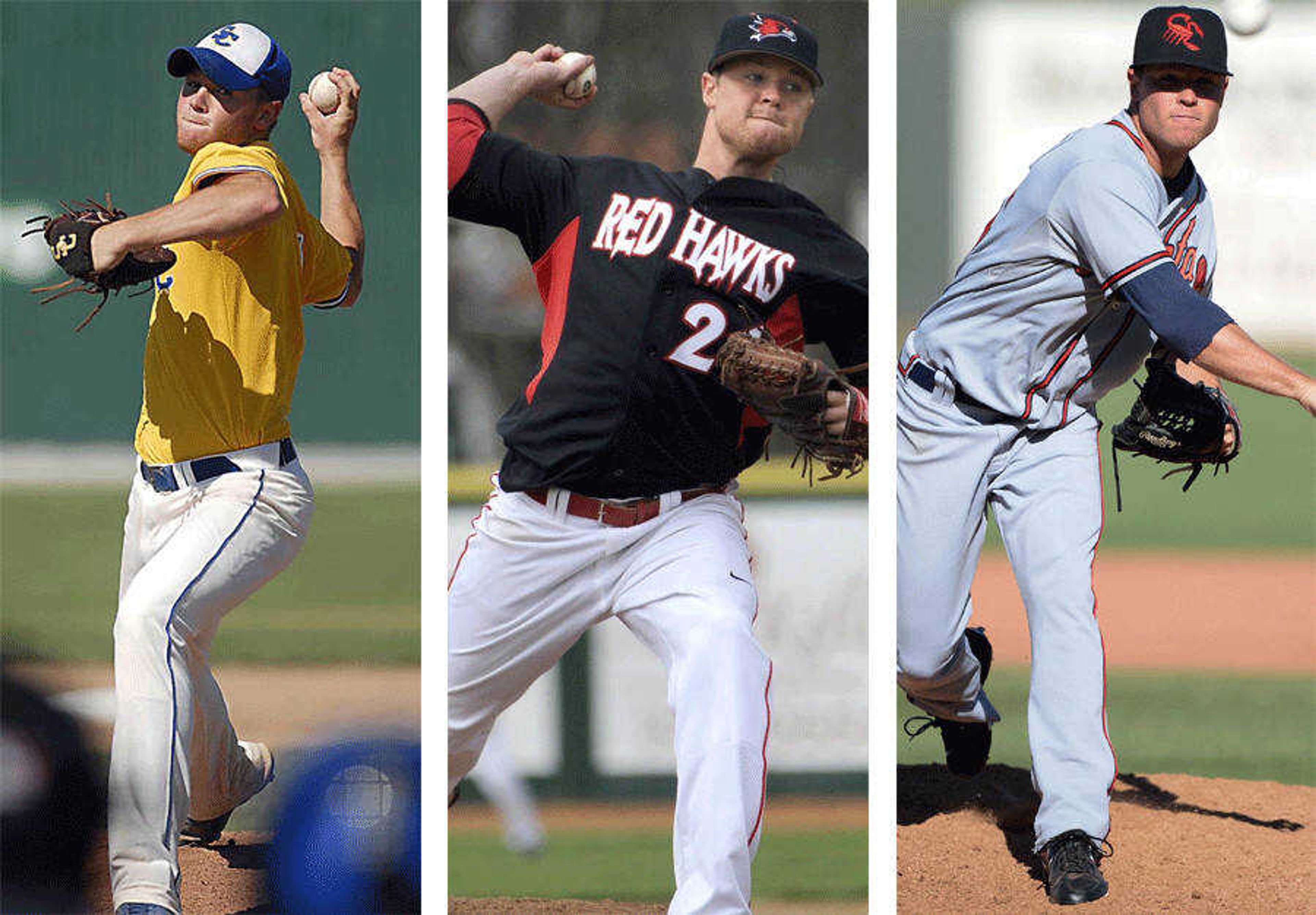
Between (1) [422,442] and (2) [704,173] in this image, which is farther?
(2) [704,173]

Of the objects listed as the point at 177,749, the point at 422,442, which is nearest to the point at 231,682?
the point at 177,749

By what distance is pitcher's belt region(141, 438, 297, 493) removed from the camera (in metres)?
3.74

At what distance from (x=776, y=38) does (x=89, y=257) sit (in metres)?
1.57

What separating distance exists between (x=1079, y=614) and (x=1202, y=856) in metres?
0.77

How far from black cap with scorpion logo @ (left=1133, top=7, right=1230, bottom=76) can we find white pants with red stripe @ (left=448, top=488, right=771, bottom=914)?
143cm

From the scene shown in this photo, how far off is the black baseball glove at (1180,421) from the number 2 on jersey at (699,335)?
117cm

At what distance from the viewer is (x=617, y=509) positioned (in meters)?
3.83

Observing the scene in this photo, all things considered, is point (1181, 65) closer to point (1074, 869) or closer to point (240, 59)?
point (1074, 869)

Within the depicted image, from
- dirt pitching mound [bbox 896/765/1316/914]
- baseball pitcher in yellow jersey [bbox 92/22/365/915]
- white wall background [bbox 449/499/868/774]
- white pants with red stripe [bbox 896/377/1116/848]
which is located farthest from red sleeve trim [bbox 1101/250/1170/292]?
baseball pitcher in yellow jersey [bbox 92/22/365/915]

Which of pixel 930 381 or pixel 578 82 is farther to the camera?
pixel 930 381

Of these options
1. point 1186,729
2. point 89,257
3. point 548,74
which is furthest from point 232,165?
point 1186,729

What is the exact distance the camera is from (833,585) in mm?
4090

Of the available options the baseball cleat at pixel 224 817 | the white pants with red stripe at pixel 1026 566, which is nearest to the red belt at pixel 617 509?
the white pants with red stripe at pixel 1026 566

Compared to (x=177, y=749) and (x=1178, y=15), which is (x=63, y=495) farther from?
(x=1178, y=15)
